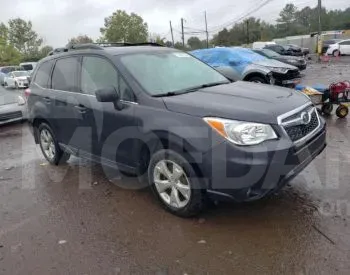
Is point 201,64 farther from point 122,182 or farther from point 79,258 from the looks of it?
point 79,258

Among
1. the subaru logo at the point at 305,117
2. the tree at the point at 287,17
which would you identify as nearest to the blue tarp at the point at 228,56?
the subaru logo at the point at 305,117

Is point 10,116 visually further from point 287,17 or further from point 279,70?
point 287,17

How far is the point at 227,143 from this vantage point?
3.34 meters

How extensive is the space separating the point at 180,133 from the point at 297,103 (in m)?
1.32

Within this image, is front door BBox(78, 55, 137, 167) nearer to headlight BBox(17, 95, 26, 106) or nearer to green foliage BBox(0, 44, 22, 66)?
headlight BBox(17, 95, 26, 106)

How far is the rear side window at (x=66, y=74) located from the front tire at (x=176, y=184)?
1805mm

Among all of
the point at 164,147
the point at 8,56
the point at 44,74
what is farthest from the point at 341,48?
the point at 8,56

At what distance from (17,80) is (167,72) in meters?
21.1

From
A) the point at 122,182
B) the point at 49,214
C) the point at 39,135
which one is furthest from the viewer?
the point at 39,135

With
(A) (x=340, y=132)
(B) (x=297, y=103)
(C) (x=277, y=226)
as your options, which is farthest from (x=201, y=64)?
(A) (x=340, y=132)

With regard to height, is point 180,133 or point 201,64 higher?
point 201,64

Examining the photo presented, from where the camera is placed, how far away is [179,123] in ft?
11.9

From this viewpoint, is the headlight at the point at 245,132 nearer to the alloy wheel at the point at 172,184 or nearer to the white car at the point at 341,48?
the alloy wheel at the point at 172,184

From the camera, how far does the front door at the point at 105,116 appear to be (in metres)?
4.15
